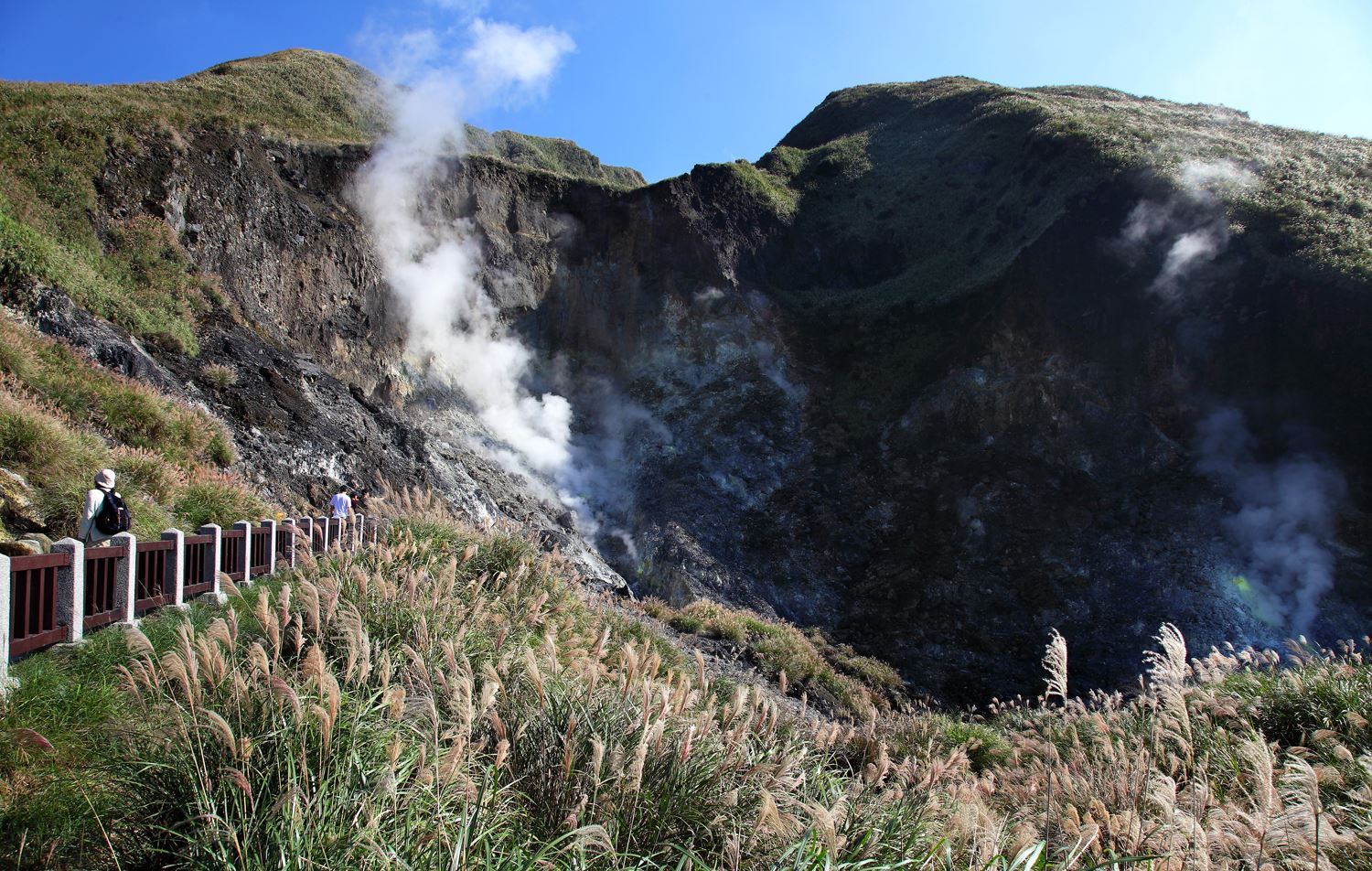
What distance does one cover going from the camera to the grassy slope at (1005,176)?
25.2 meters

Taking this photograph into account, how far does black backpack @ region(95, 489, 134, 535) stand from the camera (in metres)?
6.37

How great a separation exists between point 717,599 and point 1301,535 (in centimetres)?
1546

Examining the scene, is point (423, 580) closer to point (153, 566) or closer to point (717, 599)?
point (153, 566)

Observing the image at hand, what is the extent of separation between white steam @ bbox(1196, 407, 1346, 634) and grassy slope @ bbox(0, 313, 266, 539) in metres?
22.4

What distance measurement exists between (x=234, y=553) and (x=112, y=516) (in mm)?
1297

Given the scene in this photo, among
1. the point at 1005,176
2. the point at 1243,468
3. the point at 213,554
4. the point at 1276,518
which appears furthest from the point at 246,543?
the point at 1005,176

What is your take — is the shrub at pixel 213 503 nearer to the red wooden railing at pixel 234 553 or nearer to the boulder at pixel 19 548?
the red wooden railing at pixel 234 553

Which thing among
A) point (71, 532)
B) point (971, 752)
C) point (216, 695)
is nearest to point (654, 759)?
point (216, 695)

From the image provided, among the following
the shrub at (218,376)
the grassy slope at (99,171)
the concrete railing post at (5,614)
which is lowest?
the concrete railing post at (5,614)

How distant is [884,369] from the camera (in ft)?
101

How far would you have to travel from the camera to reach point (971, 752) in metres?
7.99

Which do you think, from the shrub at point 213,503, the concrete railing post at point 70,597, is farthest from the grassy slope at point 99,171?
the concrete railing post at point 70,597

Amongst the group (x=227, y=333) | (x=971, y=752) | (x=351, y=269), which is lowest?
(x=971, y=752)

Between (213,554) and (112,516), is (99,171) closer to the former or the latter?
(112,516)
